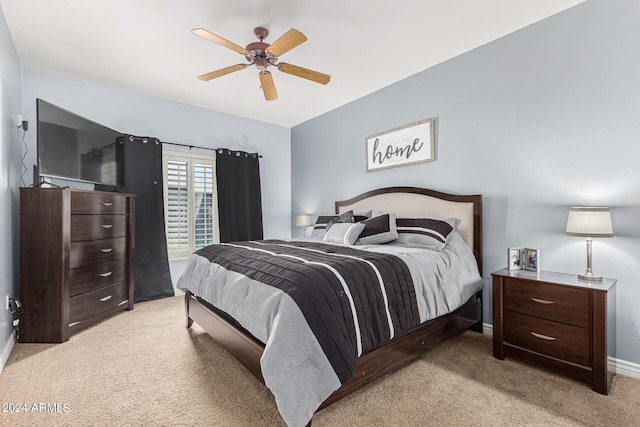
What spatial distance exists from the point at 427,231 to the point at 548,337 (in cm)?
114

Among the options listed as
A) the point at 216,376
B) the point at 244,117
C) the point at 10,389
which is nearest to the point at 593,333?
the point at 216,376

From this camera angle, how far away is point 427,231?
273 centimetres

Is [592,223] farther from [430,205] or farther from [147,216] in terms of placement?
[147,216]

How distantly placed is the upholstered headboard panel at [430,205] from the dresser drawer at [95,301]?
296cm

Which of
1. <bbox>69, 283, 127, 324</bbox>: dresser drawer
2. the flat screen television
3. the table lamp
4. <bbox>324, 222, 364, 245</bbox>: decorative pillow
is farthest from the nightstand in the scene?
the flat screen television

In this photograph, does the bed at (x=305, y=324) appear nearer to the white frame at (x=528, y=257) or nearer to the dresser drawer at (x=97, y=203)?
the white frame at (x=528, y=257)

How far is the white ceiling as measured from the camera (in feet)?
7.35

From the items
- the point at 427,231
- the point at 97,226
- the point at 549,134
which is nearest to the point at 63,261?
the point at 97,226

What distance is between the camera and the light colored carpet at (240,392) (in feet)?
5.17

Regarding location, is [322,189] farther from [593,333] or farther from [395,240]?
[593,333]

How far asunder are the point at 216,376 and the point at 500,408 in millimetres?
1748

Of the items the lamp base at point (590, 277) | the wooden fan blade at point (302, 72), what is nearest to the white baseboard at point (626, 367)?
the lamp base at point (590, 277)

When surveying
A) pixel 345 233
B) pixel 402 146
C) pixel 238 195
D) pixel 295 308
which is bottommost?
pixel 295 308

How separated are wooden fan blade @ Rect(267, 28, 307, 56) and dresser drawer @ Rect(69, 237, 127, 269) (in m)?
2.48
